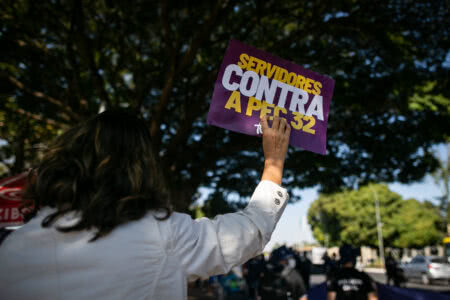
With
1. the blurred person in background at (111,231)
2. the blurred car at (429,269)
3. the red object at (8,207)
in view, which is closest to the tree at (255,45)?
the red object at (8,207)

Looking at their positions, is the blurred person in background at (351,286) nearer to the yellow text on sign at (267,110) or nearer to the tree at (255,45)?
the tree at (255,45)

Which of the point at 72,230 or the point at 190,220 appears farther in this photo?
the point at 190,220

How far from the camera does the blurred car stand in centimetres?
1870

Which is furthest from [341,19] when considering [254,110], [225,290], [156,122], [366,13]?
[225,290]

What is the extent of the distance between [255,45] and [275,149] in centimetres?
786

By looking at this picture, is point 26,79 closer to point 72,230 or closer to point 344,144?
point 344,144

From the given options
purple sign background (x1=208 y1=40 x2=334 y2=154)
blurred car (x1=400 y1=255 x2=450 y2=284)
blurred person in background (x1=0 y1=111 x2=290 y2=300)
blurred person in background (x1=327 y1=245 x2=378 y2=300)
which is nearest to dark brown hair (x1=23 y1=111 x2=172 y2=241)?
blurred person in background (x1=0 y1=111 x2=290 y2=300)

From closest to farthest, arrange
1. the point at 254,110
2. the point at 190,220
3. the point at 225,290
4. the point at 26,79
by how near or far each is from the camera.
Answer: the point at 190,220, the point at 254,110, the point at 26,79, the point at 225,290

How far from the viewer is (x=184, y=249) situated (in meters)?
1.17

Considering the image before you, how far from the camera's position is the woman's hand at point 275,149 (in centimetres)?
153

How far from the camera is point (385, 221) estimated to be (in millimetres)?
50000

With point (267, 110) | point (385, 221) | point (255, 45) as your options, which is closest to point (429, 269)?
point (255, 45)

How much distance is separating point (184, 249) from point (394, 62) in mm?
7836

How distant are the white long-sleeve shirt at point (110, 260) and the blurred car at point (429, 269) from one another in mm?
20151
